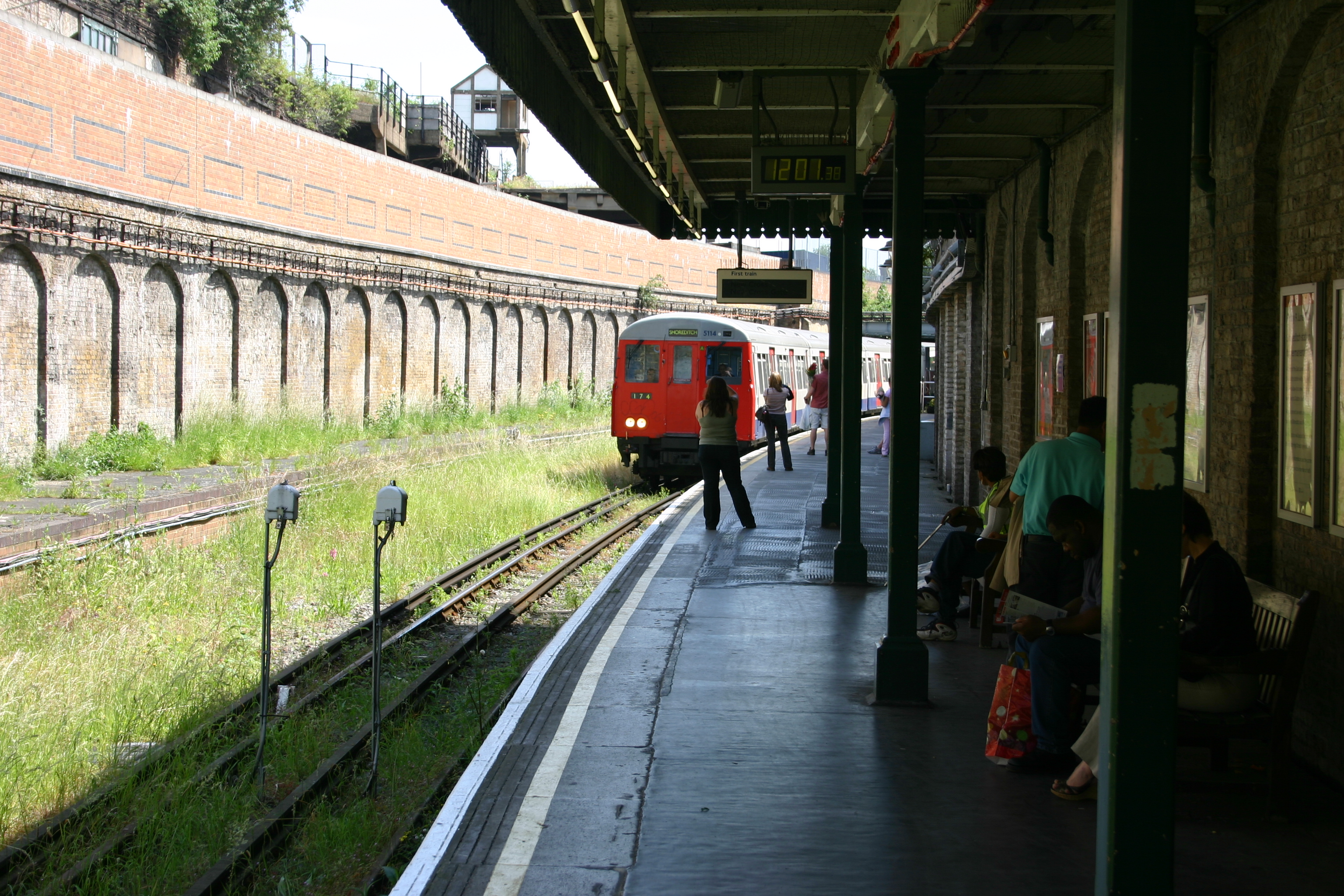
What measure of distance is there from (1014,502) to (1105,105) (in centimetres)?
328

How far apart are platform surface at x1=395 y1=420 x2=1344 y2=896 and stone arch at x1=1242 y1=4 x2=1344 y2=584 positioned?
1.62 meters

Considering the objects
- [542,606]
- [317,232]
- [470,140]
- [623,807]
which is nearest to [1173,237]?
[623,807]

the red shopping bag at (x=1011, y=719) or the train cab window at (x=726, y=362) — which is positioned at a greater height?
the train cab window at (x=726, y=362)

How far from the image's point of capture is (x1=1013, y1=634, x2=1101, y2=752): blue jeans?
5.19 metres

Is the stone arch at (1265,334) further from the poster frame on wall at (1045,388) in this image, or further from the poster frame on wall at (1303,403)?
the poster frame on wall at (1045,388)

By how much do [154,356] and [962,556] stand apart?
17.6m

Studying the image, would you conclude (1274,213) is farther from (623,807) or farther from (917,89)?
(623,807)

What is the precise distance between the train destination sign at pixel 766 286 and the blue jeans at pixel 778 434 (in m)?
8.02

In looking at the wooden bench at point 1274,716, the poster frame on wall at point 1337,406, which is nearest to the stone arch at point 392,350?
the poster frame on wall at point 1337,406

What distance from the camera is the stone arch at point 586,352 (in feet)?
130

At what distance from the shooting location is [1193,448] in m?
6.68

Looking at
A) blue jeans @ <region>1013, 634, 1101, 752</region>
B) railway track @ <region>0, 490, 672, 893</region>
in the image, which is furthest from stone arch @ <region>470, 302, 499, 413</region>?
blue jeans @ <region>1013, 634, 1101, 752</region>

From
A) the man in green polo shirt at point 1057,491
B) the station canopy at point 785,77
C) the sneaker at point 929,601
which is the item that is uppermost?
the station canopy at point 785,77

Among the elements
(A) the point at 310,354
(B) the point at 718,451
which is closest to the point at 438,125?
(A) the point at 310,354
